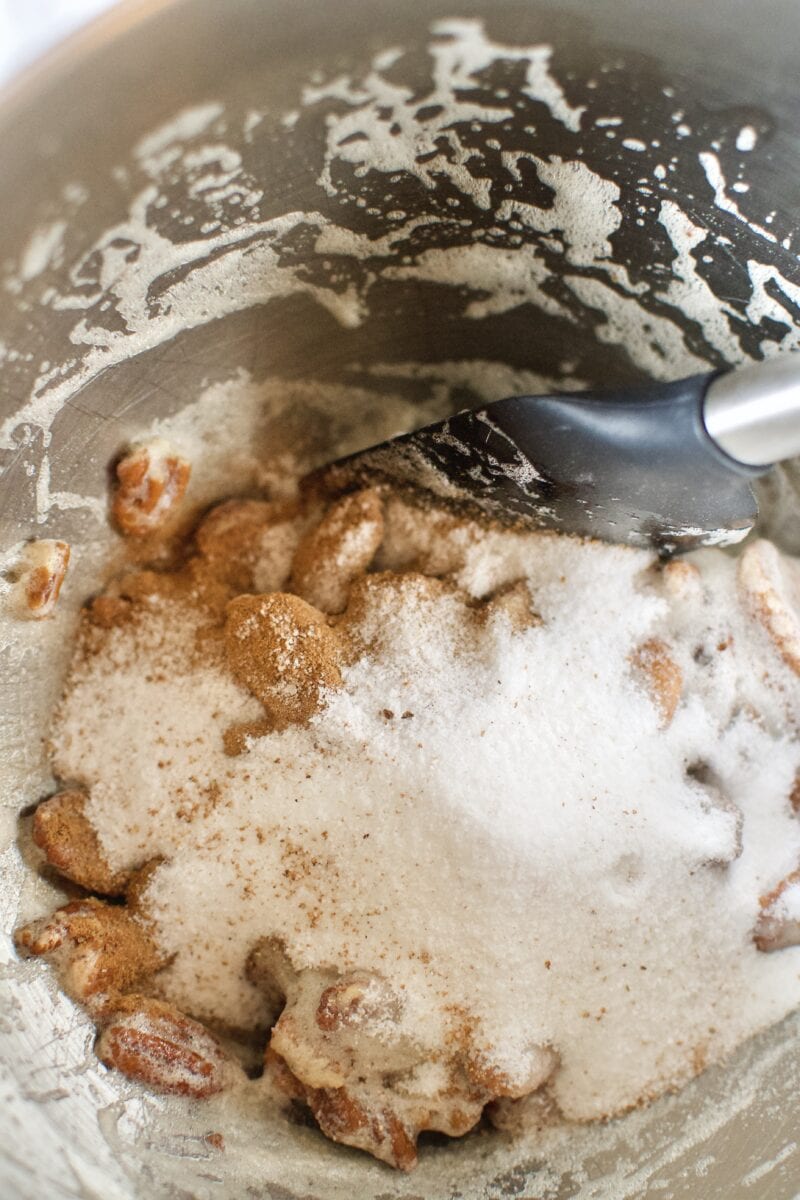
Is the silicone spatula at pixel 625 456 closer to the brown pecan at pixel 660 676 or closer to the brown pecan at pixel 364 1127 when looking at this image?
the brown pecan at pixel 660 676

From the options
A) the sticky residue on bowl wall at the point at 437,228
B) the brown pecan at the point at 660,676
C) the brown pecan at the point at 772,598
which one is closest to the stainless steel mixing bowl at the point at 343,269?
the sticky residue on bowl wall at the point at 437,228

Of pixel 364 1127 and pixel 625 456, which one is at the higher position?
pixel 625 456

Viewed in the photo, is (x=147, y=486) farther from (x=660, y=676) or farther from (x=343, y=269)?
(x=660, y=676)


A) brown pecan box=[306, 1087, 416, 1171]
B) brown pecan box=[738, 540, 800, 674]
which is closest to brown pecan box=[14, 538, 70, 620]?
brown pecan box=[306, 1087, 416, 1171]

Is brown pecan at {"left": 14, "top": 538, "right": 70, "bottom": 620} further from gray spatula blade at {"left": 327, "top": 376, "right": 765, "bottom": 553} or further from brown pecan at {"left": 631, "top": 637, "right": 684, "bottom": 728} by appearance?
brown pecan at {"left": 631, "top": 637, "right": 684, "bottom": 728}

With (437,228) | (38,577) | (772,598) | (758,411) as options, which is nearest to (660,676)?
(772,598)

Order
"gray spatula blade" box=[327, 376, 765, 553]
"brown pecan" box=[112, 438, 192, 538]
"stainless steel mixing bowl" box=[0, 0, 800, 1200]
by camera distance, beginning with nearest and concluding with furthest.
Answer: "stainless steel mixing bowl" box=[0, 0, 800, 1200], "gray spatula blade" box=[327, 376, 765, 553], "brown pecan" box=[112, 438, 192, 538]

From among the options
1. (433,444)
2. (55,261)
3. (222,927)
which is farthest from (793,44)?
(222,927)
